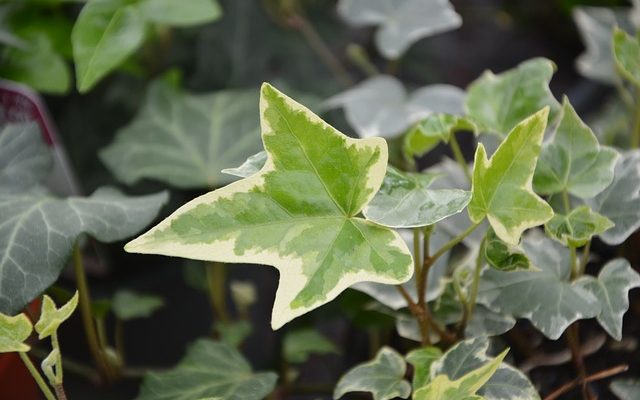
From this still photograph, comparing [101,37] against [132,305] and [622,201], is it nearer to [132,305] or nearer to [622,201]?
[132,305]

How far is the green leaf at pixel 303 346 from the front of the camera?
26.8 inches

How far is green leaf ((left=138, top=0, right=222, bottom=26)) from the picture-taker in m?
0.68

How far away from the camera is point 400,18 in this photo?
81 cm

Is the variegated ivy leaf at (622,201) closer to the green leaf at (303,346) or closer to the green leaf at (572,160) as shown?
the green leaf at (572,160)

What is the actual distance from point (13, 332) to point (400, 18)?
559 millimetres

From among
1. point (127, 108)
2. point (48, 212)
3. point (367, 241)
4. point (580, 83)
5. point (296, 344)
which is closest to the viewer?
point (367, 241)

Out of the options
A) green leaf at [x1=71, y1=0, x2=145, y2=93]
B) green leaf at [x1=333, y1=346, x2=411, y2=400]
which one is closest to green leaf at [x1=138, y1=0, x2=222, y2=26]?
green leaf at [x1=71, y1=0, x2=145, y2=93]

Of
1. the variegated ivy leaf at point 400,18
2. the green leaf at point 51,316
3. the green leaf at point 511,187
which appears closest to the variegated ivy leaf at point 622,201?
the green leaf at point 511,187

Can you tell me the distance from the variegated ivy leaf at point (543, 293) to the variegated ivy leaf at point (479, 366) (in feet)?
0.13

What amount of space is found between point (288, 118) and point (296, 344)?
32cm

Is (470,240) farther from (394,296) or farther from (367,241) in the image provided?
(367,241)

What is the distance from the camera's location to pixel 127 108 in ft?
2.98

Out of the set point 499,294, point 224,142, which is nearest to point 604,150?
point 499,294

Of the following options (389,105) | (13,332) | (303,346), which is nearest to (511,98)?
(389,105)
